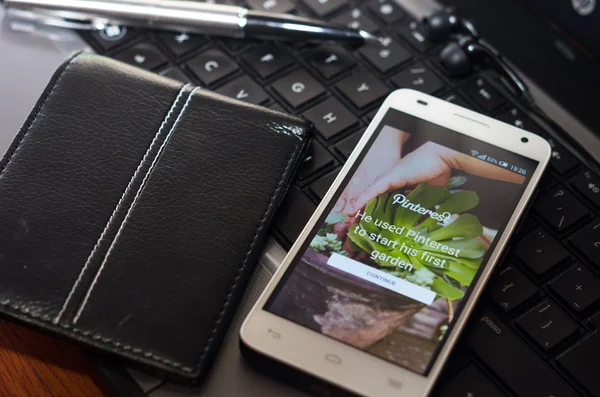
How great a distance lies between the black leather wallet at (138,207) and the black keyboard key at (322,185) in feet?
0.12

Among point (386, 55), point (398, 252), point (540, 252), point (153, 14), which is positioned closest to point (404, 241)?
point (398, 252)

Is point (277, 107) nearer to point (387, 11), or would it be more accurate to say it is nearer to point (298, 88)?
point (298, 88)

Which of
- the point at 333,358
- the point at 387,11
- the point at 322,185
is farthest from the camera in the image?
the point at 387,11

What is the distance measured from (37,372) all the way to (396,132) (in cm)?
34

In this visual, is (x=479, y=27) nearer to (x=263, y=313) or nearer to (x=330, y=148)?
(x=330, y=148)

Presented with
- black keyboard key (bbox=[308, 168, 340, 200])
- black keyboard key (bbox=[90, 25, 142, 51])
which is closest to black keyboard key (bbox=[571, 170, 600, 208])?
black keyboard key (bbox=[308, 168, 340, 200])

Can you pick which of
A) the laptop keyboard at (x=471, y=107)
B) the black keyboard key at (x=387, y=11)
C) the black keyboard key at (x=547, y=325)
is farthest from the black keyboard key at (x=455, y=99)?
the black keyboard key at (x=547, y=325)

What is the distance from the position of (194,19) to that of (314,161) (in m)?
0.20

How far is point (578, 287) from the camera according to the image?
468 mm

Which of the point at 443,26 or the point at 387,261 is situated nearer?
the point at 387,261

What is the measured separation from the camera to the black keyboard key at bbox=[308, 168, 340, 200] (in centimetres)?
51

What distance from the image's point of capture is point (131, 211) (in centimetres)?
45

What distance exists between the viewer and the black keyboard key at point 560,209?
0.50 m

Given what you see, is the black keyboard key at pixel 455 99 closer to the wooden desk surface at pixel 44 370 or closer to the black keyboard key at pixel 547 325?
the black keyboard key at pixel 547 325
